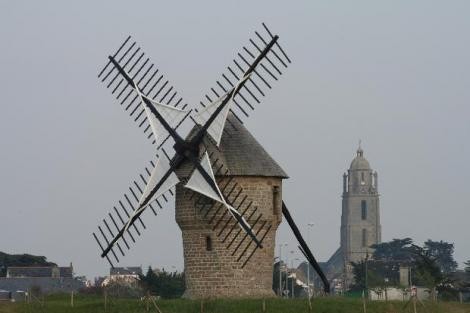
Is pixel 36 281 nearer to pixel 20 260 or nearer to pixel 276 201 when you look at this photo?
pixel 20 260

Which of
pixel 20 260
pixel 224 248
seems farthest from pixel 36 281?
pixel 224 248

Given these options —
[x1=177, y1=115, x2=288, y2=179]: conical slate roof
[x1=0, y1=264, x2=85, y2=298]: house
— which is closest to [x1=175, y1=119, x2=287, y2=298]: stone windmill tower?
[x1=177, y1=115, x2=288, y2=179]: conical slate roof

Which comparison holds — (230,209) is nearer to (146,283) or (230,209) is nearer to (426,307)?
(426,307)

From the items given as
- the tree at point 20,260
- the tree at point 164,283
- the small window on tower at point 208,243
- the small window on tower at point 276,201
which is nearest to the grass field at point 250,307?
the small window on tower at point 208,243

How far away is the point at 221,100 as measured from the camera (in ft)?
182

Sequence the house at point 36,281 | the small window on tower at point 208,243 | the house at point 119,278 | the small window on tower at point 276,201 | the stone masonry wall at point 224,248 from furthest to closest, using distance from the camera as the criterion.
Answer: the house at point 36,281 → the house at point 119,278 → the small window on tower at point 276,201 → the small window on tower at point 208,243 → the stone masonry wall at point 224,248

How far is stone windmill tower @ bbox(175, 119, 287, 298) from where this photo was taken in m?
55.5

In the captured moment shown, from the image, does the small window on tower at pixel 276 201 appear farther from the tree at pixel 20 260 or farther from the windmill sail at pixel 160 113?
the tree at pixel 20 260

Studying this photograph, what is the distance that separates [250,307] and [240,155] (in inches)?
261

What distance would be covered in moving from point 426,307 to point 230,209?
8.22 meters

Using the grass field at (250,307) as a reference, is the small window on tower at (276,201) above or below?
above

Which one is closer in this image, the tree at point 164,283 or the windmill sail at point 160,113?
the windmill sail at point 160,113

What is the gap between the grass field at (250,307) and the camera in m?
52.2

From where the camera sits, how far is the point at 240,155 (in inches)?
2208
